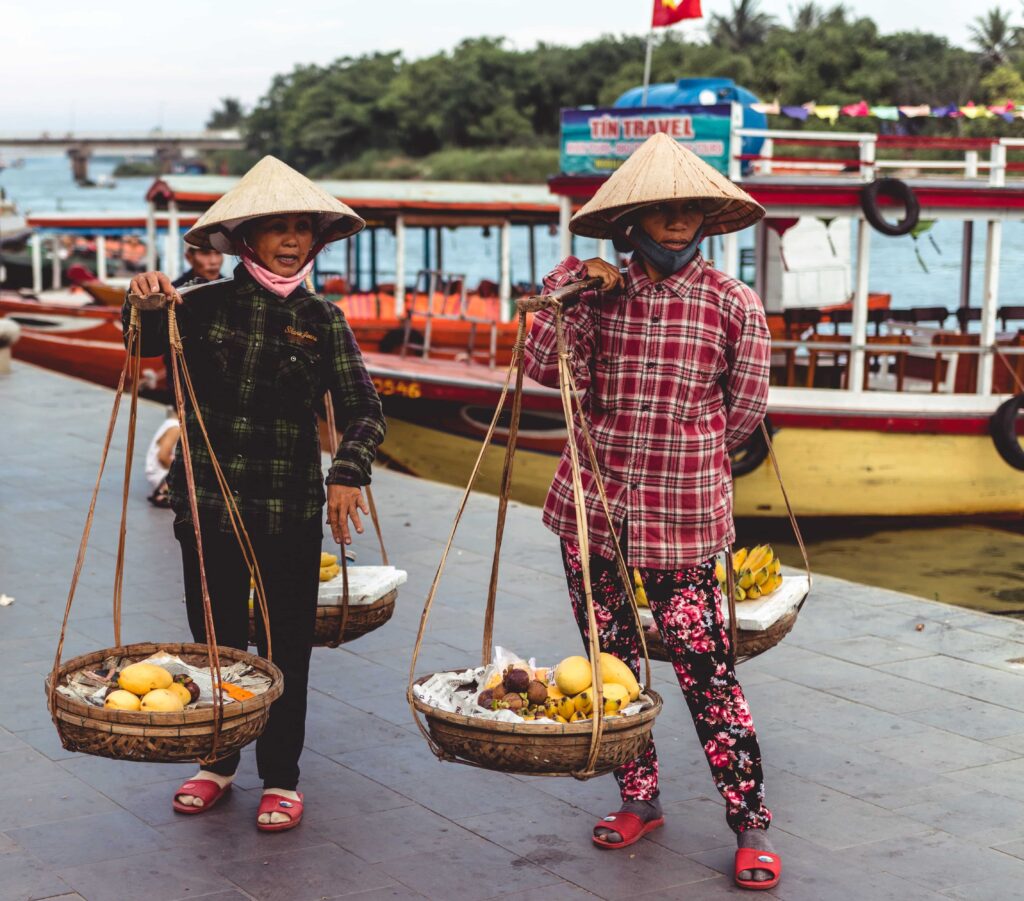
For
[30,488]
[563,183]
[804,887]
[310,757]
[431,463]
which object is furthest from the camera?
[431,463]

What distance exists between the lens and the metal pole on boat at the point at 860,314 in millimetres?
9414

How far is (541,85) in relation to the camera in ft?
221

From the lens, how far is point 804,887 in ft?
10.3

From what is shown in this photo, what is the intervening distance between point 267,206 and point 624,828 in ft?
5.47

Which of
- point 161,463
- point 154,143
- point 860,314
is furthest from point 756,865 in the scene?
point 154,143

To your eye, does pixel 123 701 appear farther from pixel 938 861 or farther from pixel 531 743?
pixel 938 861

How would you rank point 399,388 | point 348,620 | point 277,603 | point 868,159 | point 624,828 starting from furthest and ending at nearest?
point 399,388, point 868,159, point 348,620, point 277,603, point 624,828

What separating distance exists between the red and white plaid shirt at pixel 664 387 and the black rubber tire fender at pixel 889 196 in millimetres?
6342

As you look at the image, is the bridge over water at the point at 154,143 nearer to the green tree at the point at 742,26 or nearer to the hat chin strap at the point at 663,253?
the green tree at the point at 742,26

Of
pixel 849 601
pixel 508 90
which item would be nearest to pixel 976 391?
pixel 849 601

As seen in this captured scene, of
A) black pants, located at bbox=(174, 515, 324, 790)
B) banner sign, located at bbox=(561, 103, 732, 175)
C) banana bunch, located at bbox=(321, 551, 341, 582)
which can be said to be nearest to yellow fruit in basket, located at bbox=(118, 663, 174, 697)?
black pants, located at bbox=(174, 515, 324, 790)

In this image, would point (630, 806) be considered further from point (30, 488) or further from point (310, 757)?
point (30, 488)

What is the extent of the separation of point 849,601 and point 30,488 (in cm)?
476

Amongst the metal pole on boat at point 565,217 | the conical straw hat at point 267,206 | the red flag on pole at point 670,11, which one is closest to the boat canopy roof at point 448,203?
the metal pole on boat at point 565,217
